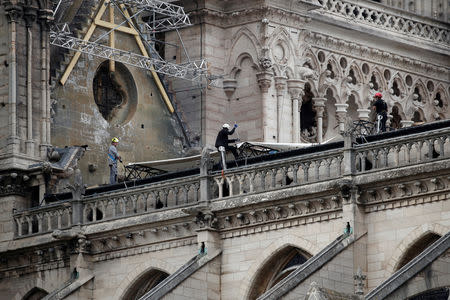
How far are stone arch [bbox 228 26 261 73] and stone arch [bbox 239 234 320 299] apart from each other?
38.2ft

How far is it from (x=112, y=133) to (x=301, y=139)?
671cm

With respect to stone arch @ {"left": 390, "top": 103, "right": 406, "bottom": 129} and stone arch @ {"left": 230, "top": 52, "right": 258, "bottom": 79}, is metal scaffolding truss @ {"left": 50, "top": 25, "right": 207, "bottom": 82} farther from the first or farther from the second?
stone arch @ {"left": 390, "top": 103, "right": 406, "bottom": 129}

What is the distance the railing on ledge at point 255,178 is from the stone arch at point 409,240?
165cm

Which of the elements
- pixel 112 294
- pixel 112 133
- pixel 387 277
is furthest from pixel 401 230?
pixel 112 133

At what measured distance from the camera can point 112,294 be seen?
64.8 meters

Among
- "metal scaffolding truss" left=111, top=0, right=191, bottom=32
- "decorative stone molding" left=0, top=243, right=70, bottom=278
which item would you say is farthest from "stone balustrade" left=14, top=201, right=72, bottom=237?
"metal scaffolding truss" left=111, top=0, right=191, bottom=32

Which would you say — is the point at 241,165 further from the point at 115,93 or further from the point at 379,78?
the point at 379,78

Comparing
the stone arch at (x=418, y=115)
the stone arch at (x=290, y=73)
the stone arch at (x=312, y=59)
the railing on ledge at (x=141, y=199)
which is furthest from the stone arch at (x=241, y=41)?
the railing on ledge at (x=141, y=199)

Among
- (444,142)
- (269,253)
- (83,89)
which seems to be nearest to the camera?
(444,142)

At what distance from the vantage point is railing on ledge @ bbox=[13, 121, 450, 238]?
58219mm

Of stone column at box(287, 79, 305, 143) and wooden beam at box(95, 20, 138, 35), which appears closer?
wooden beam at box(95, 20, 138, 35)

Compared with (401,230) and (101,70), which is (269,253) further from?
(101,70)

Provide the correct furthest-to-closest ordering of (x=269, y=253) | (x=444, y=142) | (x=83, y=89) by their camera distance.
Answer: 1. (x=83, y=89)
2. (x=269, y=253)
3. (x=444, y=142)

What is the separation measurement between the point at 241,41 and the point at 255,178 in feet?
36.7
